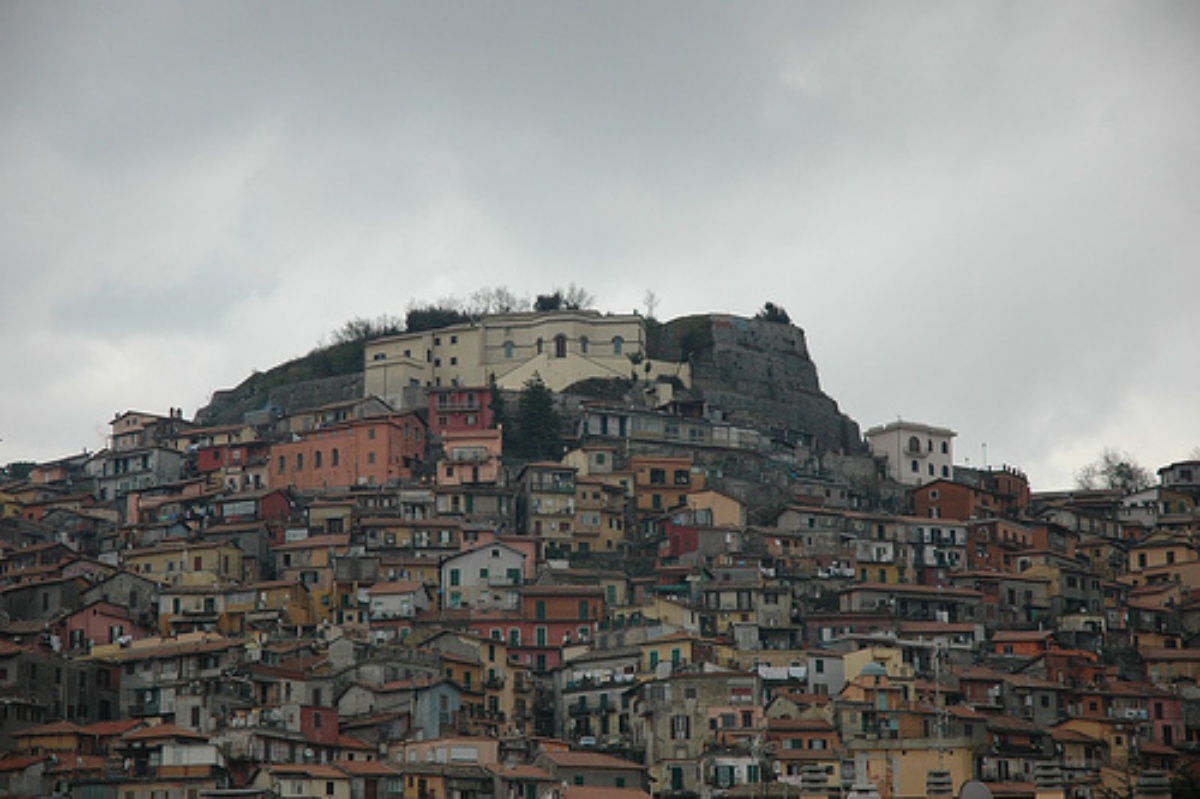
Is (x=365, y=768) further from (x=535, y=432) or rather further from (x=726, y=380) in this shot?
(x=726, y=380)

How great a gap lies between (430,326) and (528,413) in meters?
16.2

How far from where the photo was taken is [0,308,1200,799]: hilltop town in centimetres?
6247

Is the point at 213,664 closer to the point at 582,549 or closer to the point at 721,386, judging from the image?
the point at 582,549

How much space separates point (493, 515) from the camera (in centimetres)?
8738

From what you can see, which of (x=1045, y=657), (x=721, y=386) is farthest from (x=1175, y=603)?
(x=721, y=386)

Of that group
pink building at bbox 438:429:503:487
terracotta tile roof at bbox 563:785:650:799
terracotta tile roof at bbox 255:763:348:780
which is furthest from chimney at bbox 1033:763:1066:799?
pink building at bbox 438:429:503:487

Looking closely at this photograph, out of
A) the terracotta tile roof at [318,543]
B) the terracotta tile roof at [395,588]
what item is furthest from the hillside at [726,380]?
the terracotta tile roof at [395,588]

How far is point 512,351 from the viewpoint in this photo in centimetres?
10519

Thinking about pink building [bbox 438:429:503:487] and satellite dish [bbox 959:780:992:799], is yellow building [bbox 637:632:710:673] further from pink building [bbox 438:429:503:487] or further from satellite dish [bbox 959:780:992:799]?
satellite dish [bbox 959:780:992:799]

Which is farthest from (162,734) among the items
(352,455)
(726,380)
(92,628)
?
(726,380)

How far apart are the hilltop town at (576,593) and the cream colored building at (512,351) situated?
0.68 feet

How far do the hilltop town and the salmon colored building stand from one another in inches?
5.9

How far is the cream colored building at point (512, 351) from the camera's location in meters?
103

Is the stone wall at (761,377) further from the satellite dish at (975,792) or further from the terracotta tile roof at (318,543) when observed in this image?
the satellite dish at (975,792)
